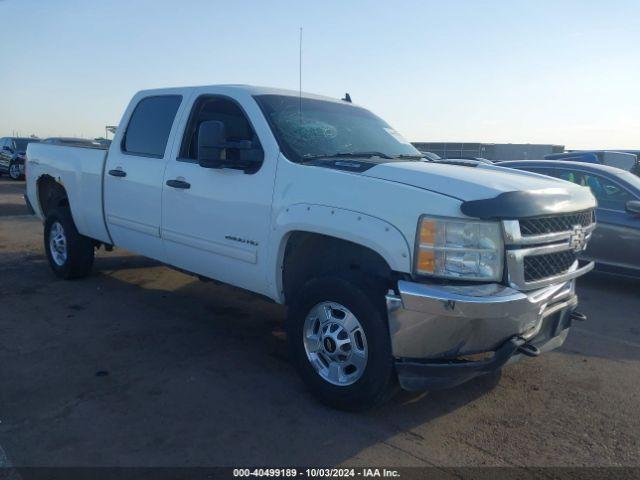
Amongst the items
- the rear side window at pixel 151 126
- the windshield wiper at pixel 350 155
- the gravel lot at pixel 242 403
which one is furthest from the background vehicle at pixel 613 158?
the rear side window at pixel 151 126

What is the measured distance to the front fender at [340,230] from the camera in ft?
Result: 10.8

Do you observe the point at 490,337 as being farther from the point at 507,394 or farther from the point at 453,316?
the point at 507,394

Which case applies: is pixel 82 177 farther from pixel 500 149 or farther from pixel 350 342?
pixel 500 149

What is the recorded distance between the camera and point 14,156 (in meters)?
22.7

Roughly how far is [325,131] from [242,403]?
2.19 metres

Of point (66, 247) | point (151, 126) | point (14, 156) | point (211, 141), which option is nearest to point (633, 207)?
point (211, 141)

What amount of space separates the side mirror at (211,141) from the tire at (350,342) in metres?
1.22

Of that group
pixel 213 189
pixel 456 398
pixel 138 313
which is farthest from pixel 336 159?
pixel 138 313

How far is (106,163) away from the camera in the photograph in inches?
233

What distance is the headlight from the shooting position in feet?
10.5

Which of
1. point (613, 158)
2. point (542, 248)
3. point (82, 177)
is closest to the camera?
point (542, 248)

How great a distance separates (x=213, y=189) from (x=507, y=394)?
271 centimetres

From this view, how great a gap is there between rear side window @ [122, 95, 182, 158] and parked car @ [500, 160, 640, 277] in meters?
5.30

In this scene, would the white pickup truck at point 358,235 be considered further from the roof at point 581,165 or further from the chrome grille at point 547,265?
the roof at point 581,165
